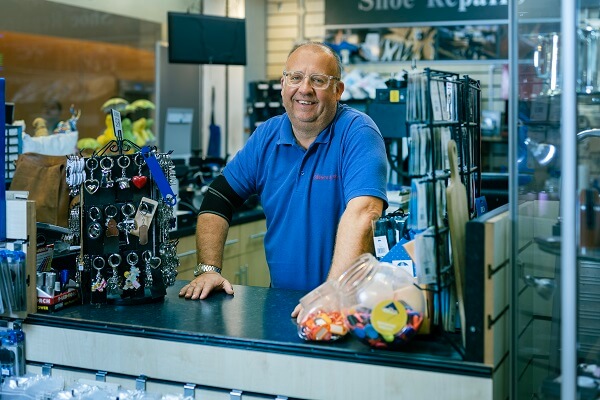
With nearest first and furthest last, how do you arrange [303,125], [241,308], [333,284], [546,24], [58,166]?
[546,24] → [333,284] → [241,308] → [303,125] → [58,166]

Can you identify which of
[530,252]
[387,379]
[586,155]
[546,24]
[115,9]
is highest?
[115,9]

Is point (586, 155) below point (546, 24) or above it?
below

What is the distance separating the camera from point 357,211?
2641 mm

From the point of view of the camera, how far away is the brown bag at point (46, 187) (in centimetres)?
390

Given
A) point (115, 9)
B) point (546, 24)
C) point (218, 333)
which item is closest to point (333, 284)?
point (218, 333)

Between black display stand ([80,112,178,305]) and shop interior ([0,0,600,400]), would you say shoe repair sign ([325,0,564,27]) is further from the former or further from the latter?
black display stand ([80,112,178,305])

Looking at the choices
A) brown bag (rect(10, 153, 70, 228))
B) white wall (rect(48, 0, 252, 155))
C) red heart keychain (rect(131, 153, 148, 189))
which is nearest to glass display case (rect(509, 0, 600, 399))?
red heart keychain (rect(131, 153, 148, 189))

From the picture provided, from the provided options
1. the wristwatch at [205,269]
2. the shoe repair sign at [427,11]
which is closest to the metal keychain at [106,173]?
the wristwatch at [205,269]

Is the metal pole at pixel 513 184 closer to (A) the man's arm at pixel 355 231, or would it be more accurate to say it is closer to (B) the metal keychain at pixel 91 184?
(A) the man's arm at pixel 355 231

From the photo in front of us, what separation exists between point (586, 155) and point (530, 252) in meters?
0.34

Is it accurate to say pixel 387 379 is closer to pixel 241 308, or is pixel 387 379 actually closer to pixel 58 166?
pixel 241 308

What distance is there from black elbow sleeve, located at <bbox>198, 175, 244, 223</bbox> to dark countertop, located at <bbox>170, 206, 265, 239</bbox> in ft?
5.46

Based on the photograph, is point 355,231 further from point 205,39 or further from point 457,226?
point 205,39

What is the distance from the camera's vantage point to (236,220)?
5.65 meters
